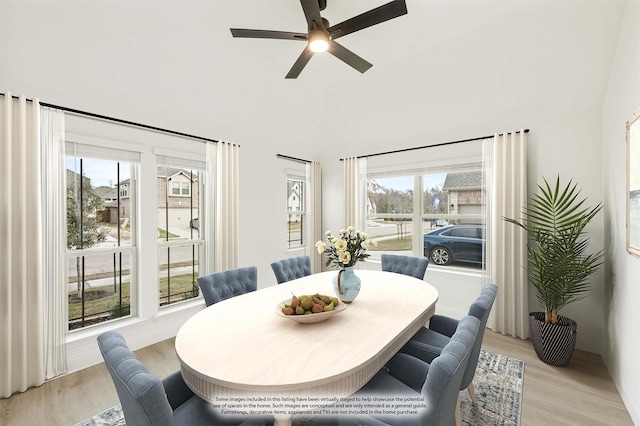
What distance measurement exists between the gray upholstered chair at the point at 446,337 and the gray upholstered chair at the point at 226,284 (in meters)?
1.38

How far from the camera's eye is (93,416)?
1944 millimetres

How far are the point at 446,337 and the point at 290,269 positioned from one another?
1536mm

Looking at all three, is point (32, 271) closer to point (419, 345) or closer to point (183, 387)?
point (183, 387)

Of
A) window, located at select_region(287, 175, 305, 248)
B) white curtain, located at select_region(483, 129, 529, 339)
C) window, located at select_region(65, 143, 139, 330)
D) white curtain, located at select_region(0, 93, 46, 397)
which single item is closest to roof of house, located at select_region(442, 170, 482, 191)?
white curtain, located at select_region(483, 129, 529, 339)

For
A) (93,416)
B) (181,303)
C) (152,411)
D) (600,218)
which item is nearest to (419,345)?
(152,411)

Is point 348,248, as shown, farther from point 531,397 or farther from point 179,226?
point 179,226

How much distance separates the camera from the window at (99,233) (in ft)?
8.41

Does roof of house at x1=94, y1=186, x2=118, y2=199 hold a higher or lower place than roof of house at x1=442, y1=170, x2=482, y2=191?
lower

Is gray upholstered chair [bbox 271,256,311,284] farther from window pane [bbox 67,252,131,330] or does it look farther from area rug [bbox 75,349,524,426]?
window pane [bbox 67,252,131,330]

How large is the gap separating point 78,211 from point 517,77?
464 centimetres

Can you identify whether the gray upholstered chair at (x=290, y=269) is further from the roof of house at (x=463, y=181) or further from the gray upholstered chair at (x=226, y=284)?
the roof of house at (x=463, y=181)

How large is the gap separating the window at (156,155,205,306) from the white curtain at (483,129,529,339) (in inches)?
137

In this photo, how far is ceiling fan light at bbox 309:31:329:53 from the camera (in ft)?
6.48

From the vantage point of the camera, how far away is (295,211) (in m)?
4.79
